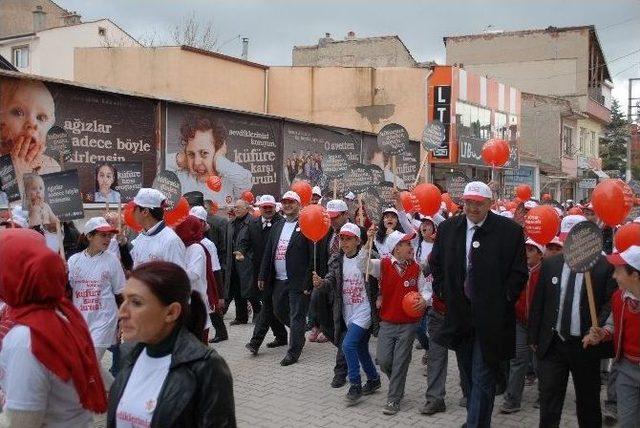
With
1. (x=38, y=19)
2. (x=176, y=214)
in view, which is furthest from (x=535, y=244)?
(x=38, y=19)

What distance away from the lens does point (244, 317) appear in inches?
413

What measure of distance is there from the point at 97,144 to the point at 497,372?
30.5 ft

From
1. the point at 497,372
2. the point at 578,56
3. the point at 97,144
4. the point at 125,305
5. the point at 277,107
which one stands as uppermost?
the point at 578,56

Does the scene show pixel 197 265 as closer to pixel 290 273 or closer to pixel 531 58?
pixel 290 273

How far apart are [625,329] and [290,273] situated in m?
4.21

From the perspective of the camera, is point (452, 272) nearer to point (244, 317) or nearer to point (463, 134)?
point (244, 317)

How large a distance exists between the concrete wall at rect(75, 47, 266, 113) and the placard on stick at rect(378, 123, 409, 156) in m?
13.6

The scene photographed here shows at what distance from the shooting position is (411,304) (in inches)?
239

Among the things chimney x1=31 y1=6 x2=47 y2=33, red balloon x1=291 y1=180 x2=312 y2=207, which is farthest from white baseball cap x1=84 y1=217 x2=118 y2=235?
chimney x1=31 y1=6 x2=47 y2=33

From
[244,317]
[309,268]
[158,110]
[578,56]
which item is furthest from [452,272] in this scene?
[578,56]

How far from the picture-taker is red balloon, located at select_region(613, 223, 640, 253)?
18.1 feet

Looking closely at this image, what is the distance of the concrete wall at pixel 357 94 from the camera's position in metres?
27.2

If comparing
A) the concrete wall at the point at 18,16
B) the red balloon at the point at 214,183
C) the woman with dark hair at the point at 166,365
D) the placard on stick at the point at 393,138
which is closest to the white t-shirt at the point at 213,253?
the placard on stick at the point at 393,138

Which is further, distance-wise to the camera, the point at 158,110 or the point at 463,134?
the point at 463,134
